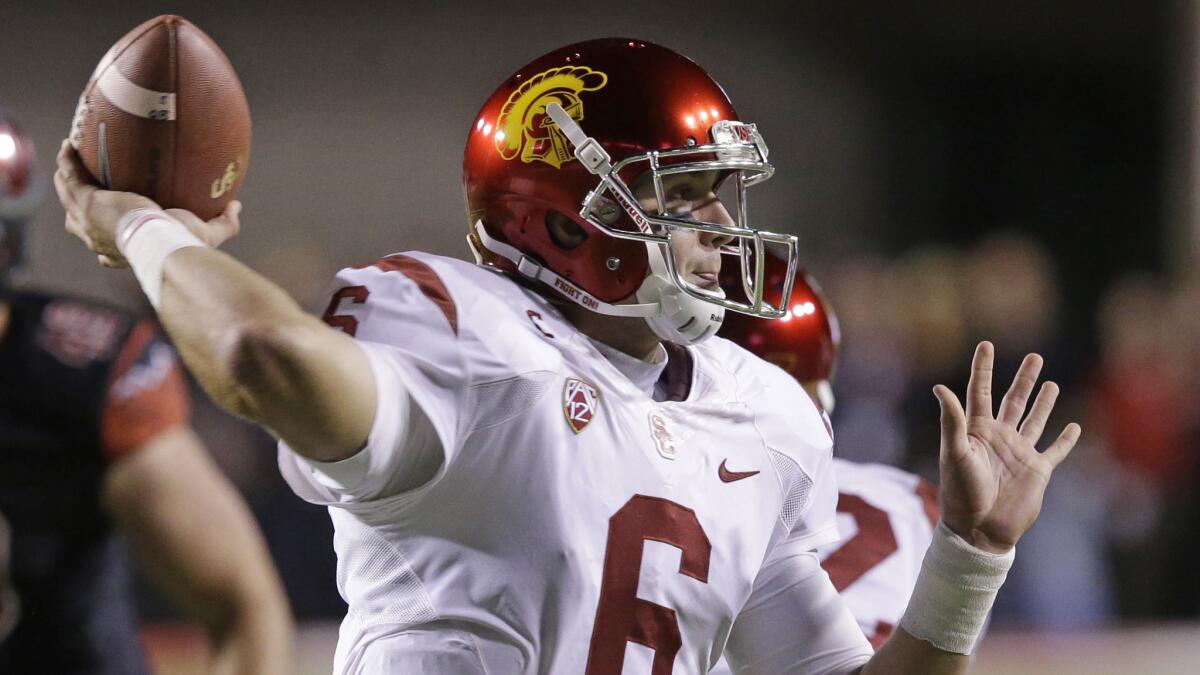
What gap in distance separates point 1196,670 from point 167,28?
4.65m

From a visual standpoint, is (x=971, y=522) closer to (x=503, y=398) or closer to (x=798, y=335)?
(x=503, y=398)

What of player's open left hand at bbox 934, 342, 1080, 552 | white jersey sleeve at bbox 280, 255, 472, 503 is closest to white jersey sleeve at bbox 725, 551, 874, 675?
player's open left hand at bbox 934, 342, 1080, 552

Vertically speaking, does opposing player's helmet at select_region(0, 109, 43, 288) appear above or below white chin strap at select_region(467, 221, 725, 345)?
below

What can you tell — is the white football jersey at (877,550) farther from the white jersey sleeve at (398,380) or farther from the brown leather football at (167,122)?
the brown leather football at (167,122)

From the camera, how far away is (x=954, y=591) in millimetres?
2094

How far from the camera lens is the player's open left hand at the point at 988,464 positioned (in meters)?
2.04

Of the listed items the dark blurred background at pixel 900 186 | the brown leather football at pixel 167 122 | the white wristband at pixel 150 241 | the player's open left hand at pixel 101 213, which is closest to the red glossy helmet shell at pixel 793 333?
the brown leather football at pixel 167 122

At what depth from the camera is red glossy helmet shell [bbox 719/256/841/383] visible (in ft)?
10.2

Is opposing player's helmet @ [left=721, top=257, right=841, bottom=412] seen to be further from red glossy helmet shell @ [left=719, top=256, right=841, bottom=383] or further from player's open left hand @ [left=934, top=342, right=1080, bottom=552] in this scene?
player's open left hand @ [left=934, top=342, right=1080, bottom=552]

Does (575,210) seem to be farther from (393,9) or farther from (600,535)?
(393,9)

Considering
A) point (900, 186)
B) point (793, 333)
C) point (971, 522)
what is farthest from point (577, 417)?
point (900, 186)

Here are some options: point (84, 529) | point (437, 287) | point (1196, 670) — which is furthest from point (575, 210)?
point (1196, 670)

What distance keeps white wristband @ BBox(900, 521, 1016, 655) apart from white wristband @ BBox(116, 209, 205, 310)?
→ 1.08m

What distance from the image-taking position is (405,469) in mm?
1726
